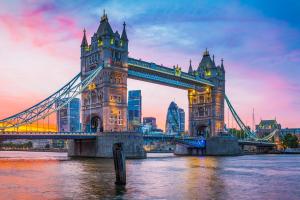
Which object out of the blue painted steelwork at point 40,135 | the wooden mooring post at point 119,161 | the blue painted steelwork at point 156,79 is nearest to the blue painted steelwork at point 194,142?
the blue painted steelwork at point 156,79

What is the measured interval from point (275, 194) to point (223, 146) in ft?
254

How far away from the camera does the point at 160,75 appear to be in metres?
101

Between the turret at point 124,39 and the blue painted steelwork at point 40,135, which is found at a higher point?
the turret at point 124,39

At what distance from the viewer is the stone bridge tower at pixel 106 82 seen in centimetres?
8625

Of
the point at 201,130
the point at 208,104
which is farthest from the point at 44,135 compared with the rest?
the point at 201,130

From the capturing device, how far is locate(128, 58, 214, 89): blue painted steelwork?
307 ft

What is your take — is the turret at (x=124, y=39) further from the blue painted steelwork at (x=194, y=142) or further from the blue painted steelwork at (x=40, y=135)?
the blue painted steelwork at (x=194, y=142)

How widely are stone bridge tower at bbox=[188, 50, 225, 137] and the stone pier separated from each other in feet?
128

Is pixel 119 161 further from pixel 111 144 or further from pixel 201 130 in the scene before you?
pixel 201 130

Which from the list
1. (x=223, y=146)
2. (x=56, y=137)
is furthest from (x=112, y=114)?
(x=223, y=146)

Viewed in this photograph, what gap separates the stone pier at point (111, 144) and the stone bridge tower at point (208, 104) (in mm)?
39090

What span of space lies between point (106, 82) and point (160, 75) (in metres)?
18.2

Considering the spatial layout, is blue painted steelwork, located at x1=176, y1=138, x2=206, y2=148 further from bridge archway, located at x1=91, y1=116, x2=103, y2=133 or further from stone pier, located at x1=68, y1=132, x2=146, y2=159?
stone pier, located at x1=68, y1=132, x2=146, y2=159

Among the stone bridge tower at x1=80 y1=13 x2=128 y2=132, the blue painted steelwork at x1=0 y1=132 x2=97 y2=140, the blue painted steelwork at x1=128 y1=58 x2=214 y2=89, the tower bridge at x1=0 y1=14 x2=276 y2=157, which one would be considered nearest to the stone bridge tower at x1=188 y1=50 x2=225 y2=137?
the blue painted steelwork at x1=128 y1=58 x2=214 y2=89
